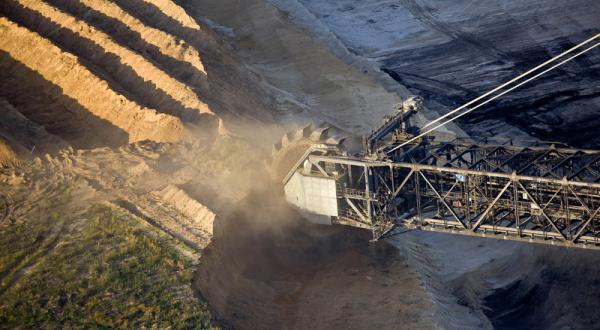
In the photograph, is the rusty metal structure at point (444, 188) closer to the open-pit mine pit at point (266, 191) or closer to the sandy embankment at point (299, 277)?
the open-pit mine pit at point (266, 191)

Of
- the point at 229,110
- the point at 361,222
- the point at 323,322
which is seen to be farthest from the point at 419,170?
the point at 229,110

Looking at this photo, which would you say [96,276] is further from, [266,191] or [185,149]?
[185,149]

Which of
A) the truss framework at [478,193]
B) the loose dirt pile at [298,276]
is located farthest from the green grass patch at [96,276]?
the truss framework at [478,193]

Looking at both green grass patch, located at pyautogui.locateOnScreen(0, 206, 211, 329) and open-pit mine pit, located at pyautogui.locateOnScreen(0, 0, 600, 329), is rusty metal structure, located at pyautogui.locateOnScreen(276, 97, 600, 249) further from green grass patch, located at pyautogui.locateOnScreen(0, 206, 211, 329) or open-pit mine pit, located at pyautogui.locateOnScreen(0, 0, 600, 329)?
green grass patch, located at pyautogui.locateOnScreen(0, 206, 211, 329)

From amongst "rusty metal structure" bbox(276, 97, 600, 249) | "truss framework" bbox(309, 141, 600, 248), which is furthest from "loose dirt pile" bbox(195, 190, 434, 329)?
"truss framework" bbox(309, 141, 600, 248)

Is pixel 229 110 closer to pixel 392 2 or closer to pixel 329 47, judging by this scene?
pixel 329 47

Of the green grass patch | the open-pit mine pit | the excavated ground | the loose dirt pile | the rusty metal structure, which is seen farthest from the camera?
the excavated ground
